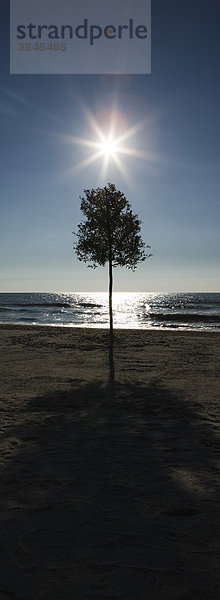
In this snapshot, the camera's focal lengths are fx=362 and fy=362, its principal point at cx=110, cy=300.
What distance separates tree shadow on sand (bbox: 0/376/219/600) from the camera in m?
2.85

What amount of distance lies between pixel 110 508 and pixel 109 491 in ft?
1.08

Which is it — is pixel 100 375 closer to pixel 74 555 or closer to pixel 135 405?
pixel 135 405

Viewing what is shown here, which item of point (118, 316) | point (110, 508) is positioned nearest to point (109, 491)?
point (110, 508)

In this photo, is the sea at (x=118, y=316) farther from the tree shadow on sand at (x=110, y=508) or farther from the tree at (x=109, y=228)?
the tree shadow on sand at (x=110, y=508)

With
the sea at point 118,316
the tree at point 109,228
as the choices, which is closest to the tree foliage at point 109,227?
the tree at point 109,228

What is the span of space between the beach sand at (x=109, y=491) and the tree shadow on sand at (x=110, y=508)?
0.04ft

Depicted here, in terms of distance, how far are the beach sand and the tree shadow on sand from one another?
0.04ft

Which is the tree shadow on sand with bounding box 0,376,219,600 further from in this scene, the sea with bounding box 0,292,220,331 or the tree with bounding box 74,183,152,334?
the sea with bounding box 0,292,220,331

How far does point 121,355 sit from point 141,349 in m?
1.70

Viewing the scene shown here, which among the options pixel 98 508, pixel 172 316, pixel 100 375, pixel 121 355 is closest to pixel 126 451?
pixel 98 508

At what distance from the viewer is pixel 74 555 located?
3.10 m

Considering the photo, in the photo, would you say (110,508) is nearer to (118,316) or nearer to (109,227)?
(109,227)

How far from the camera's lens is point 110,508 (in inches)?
149

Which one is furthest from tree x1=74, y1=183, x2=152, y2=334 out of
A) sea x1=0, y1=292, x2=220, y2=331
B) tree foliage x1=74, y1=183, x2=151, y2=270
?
sea x1=0, y1=292, x2=220, y2=331
